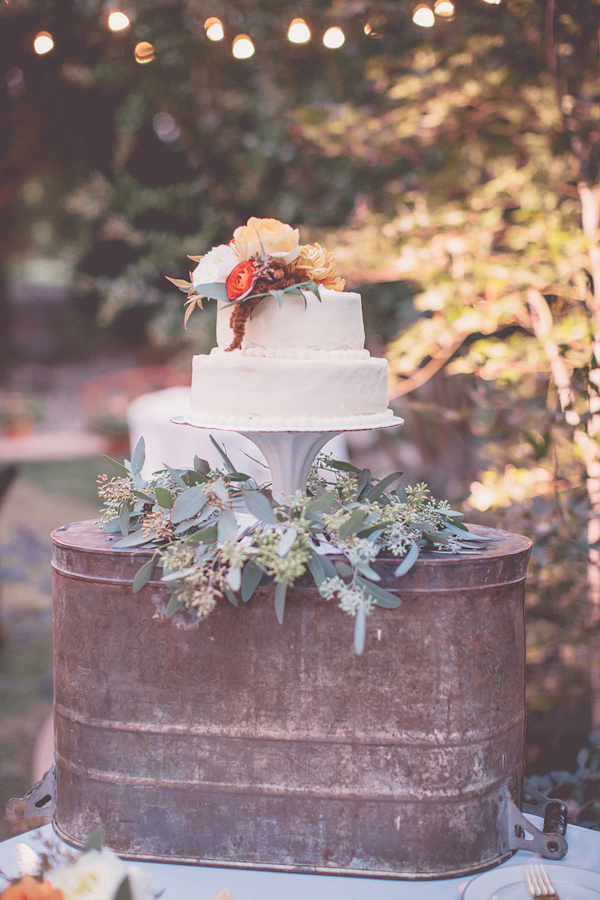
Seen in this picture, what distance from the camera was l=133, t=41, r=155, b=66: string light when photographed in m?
3.15

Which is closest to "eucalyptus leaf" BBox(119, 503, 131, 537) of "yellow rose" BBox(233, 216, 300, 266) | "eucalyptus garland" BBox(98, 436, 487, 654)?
"eucalyptus garland" BBox(98, 436, 487, 654)

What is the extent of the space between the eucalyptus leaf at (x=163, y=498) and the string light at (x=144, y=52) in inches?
101

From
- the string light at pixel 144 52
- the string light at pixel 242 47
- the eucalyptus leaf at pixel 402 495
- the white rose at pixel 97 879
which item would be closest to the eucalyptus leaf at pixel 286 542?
the eucalyptus leaf at pixel 402 495

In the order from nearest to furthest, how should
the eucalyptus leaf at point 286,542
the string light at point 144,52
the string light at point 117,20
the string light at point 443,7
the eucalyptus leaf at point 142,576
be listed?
the eucalyptus leaf at point 286,542 → the eucalyptus leaf at point 142,576 → the string light at point 443,7 → the string light at point 117,20 → the string light at point 144,52

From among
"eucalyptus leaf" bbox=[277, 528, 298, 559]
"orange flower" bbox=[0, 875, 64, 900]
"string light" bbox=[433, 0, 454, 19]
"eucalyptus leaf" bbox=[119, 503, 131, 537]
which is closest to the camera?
"orange flower" bbox=[0, 875, 64, 900]

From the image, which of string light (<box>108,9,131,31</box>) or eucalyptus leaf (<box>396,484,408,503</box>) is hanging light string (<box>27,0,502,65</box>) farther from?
eucalyptus leaf (<box>396,484,408,503</box>)

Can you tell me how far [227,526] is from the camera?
1.22 meters

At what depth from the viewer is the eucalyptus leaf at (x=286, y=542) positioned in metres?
1.14

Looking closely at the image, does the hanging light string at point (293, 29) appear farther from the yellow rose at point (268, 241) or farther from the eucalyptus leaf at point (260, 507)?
the eucalyptus leaf at point (260, 507)

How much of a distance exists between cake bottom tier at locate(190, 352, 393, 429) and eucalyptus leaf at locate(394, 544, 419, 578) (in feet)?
0.80

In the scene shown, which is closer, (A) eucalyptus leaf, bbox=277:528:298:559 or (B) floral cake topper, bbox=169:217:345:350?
(A) eucalyptus leaf, bbox=277:528:298:559

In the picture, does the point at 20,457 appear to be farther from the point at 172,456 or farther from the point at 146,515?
the point at 146,515

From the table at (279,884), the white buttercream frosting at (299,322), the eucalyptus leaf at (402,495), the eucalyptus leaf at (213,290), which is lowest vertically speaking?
the table at (279,884)

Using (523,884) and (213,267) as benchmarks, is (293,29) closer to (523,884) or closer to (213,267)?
(213,267)
